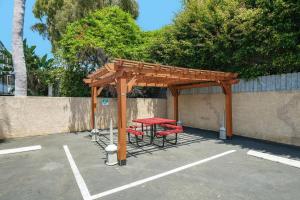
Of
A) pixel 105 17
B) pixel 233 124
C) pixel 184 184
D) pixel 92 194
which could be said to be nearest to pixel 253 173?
pixel 184 184

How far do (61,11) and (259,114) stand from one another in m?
17.5

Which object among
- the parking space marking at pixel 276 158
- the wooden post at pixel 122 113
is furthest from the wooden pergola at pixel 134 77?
the parking space marking at pixel 276 158

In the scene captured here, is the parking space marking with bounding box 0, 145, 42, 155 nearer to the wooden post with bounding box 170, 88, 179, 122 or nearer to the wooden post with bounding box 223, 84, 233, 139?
the wooden post with bounding box 170, 88, 179, 122

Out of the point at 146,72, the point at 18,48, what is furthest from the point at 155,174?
the point at 18,48

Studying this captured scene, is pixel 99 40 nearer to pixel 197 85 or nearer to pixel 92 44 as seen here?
pixel 92 44

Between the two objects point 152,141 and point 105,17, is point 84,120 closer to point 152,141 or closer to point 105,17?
point 152,141

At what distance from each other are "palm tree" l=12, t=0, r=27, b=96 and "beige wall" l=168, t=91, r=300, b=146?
8.63 meters

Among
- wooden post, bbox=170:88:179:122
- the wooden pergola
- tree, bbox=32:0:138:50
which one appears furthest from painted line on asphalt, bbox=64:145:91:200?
tree, bbox=32:0:138:50

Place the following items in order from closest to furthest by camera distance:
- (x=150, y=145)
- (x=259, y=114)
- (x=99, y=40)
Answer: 1. (x=150, y=145)
2. (x=259, y=114)
3. (x=99, y=40)

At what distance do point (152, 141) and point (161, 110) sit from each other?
5447 mm

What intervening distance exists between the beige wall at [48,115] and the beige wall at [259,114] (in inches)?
166

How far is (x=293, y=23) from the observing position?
6418mm

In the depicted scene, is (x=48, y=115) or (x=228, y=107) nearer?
(x=228, y=107)

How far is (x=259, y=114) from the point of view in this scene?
807cm
